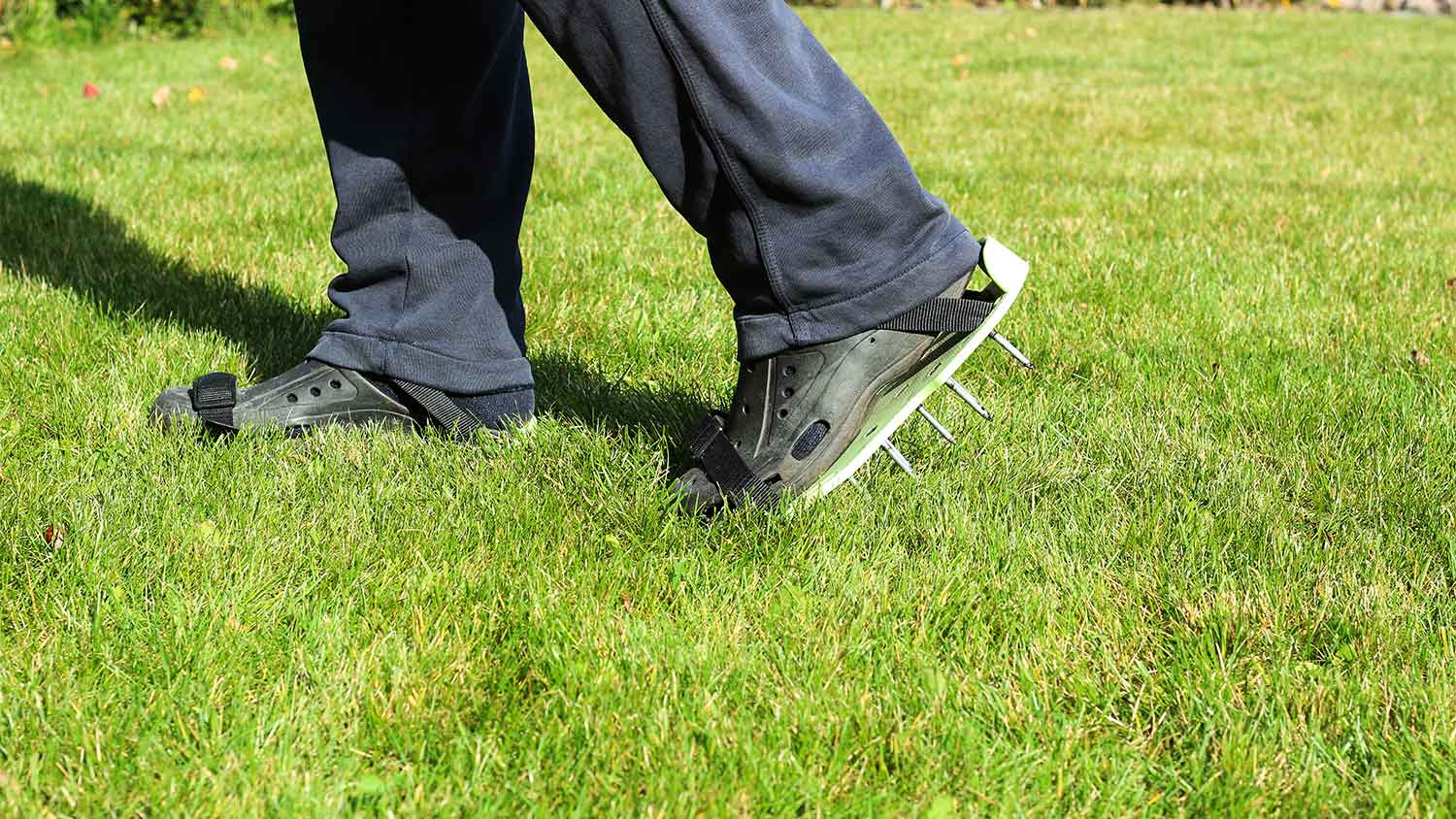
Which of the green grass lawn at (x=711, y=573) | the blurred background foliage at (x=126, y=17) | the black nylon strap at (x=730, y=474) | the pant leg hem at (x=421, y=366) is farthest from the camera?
the blurred background foliage at (x=126, y=17)

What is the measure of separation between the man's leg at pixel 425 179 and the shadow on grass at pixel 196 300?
27 cm

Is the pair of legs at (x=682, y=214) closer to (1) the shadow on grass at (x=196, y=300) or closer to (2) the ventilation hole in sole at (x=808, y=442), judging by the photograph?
(2) the ventilation hole in sole at (x=808, y=442)

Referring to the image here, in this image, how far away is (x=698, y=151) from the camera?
5.51 feet

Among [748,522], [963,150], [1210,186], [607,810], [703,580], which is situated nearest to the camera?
[607,810]

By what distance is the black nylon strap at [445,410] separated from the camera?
2.24 metres

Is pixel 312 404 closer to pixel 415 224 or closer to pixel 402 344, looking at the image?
pixel 402 344

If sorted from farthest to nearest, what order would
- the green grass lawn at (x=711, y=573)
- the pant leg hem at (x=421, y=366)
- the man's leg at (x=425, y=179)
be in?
the pant leg hem at (x=421, y=366), the man's leg at (x=425, y=179), the green grass lawn at (x=711, y=573)

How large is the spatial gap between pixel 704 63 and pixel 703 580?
703mm

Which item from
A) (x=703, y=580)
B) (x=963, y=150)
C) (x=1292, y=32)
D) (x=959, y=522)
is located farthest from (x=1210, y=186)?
(x=1292, y=32)

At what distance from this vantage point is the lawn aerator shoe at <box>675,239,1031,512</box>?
183cm

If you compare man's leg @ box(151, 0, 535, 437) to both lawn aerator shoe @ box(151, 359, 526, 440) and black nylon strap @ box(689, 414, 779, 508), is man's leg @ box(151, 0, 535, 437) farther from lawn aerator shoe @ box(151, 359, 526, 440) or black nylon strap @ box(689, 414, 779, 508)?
black nylon strap @ box(689, 414, 779, 508)

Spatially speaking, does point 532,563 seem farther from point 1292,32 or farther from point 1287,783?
point 1292,32

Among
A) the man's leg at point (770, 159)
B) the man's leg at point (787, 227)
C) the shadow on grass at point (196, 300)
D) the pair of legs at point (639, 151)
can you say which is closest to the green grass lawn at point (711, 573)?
the shadow on grass at point (196, 300)

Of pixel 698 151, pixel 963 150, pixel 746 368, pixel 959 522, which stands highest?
pixel 698 151
